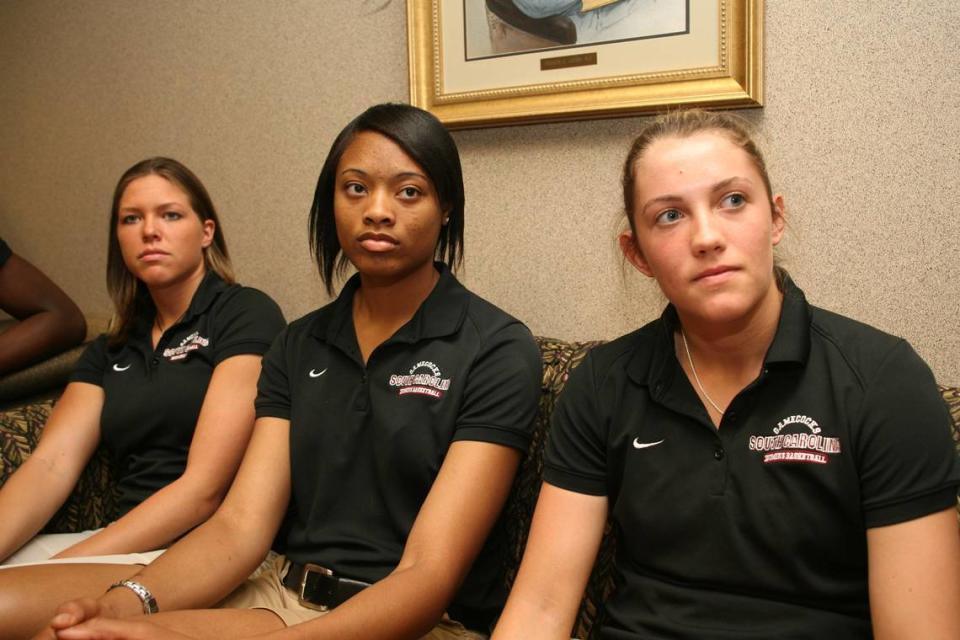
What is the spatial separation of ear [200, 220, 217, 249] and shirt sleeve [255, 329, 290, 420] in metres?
0.52

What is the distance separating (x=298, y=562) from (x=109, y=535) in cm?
45

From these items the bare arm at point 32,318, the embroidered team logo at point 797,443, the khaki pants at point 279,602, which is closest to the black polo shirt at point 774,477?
the embroidered team logo at point 797,443

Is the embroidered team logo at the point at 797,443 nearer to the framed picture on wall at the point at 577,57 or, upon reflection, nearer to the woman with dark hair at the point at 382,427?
the woman with dark hair at the point at 382,427

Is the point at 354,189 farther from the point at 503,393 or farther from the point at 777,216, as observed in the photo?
the point at 777,216

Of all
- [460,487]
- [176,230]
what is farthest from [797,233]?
[176,230]

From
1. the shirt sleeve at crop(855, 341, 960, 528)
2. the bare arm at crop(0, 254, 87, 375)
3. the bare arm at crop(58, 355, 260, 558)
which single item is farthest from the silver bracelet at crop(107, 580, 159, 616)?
the bare arm at crop(0, 254, 87, 375)

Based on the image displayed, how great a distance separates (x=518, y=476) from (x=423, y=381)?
0.96 ft

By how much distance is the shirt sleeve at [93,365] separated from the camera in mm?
2148

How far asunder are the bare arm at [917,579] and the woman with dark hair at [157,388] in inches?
51.3

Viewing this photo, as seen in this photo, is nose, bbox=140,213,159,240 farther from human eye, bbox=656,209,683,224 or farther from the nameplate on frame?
human eye, bbox=656,209,683,224

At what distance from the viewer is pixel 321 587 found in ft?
5.15

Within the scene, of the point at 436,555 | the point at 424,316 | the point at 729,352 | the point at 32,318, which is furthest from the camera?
the point at 32,318

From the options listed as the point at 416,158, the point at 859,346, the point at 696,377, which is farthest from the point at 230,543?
the point at 859,346

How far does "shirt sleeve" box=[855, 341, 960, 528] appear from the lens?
1.09 m
